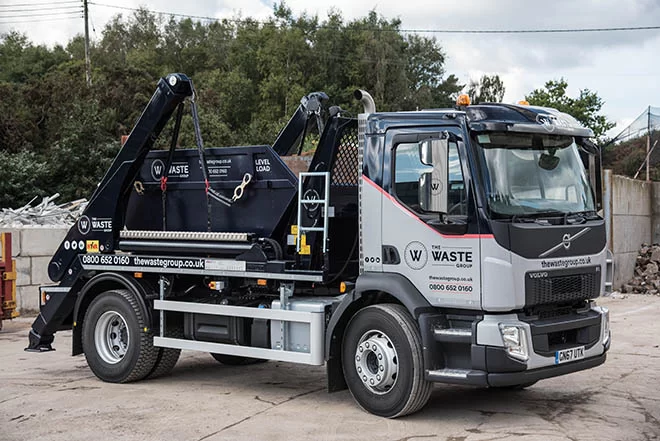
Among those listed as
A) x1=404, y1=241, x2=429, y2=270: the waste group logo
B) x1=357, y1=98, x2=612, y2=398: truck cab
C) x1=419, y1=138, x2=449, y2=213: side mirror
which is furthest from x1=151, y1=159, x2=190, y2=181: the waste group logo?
x1=419, y1=138, x2=449, y2=213: side mirror

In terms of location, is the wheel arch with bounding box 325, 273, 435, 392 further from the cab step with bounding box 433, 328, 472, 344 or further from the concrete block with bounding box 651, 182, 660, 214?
the concrete block with bounding box 651, 182, 660, 214

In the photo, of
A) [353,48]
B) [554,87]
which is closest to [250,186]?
[554,87]

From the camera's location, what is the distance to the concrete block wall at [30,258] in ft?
54.3

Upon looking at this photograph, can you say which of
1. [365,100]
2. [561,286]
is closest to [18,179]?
[365,100]

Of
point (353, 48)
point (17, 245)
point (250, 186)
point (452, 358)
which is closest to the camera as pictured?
point (452, 358)

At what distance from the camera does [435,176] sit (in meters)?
7.31

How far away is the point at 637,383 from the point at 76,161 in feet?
78.2

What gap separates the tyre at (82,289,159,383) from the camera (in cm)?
995

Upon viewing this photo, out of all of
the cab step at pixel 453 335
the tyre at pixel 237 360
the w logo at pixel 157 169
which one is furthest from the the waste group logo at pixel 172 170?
the cab step at pixel 453 335

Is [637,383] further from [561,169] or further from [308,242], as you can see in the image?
[308,242]

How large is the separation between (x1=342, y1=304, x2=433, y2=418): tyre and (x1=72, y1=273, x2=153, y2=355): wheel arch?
10.4 feet

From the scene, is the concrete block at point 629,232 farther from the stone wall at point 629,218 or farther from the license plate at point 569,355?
the license plate at point 569,355

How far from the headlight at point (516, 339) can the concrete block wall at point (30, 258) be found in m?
11.8

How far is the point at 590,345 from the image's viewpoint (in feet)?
26.3
